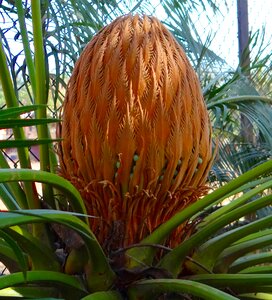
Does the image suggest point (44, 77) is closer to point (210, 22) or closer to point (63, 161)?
point (63, 161)

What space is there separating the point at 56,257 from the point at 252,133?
1.52 metres

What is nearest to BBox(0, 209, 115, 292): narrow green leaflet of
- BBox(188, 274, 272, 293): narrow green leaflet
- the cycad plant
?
the cycad plant

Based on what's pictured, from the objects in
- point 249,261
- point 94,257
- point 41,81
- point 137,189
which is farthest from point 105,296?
point 41,81

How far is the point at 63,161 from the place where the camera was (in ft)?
3.52

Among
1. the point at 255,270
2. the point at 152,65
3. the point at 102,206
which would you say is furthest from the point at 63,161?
the point at 255,270

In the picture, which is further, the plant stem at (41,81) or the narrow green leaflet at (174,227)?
the plant stem at (41,81)

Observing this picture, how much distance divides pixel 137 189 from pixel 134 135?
0.28 feet

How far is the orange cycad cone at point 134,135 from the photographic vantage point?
0.99 meters

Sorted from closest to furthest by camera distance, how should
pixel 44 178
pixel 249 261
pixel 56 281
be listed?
pixel 44 178 < pixel 56 281 < pixel 249 261

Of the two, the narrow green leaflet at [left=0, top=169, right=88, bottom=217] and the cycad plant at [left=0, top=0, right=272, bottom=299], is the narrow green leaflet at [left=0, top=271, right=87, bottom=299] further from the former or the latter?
the narrow green leaflet at [left=0, top=169, right=88, bottom=217]

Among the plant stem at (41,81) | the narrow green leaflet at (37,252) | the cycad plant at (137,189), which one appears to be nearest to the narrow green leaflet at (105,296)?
the cycad plant at (137,189)

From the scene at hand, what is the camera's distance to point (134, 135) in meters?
0.99

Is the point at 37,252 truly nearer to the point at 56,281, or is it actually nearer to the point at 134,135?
the point at 56,281

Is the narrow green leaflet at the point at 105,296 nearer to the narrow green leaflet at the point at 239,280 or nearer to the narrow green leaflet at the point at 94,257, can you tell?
the narrow green leaflet at the point at 94,257
